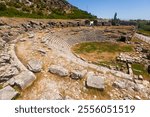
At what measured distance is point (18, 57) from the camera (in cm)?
1182

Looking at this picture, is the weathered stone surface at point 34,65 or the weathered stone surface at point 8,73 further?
the weathered stone surface at point 34,65

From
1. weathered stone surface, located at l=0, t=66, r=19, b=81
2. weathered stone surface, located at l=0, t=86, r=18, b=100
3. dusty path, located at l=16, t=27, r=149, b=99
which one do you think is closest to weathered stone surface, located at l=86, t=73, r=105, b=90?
dusty path, located at l=16, t=27, r=149, b=99

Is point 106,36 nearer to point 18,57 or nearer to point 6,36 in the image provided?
point 6,36

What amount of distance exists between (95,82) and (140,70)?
10427 mm

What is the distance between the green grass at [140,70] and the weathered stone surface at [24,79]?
11371 mm

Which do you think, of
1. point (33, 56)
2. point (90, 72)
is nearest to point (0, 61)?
point (33, 56)

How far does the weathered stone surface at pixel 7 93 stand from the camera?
26.0ft

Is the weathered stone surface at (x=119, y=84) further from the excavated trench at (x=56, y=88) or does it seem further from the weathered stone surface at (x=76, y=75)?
the weathered stone surface at (x=76, y=75)

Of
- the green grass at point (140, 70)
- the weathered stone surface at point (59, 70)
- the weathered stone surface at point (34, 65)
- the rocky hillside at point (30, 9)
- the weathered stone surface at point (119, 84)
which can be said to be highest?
the rocky hillside at point (30, 9)

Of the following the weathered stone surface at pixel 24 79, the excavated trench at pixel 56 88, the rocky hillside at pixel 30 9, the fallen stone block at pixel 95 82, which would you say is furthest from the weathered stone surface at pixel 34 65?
the rocky hillside at pixel 30 9

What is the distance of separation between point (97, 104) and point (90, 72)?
3821 millimetres

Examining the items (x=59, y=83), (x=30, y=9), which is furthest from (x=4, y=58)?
(x=30, y=9)

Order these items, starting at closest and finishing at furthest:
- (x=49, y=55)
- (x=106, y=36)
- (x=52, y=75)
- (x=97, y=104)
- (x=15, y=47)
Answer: (x=97, y=104), (x=52, y=75), (x=49, y=55), (x=15, y=47), (x=106, y=36)

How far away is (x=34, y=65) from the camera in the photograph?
10.7 meters
